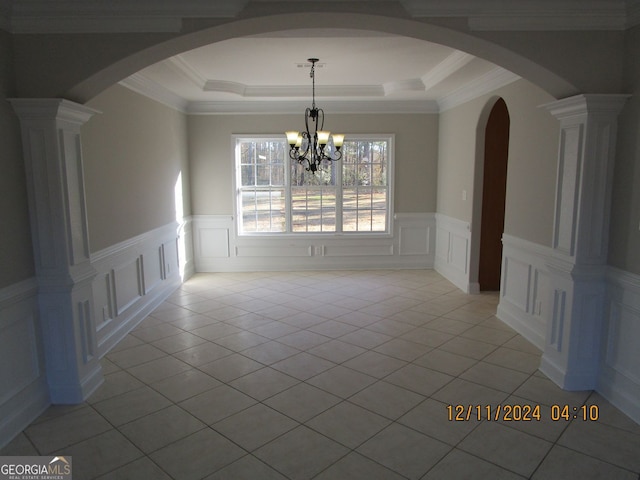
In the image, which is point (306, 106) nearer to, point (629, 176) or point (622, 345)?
point (629, 176)

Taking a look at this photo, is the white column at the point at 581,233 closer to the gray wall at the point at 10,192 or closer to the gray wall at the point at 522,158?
the gray wall at the point at 522,158

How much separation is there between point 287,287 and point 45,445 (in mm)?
3771

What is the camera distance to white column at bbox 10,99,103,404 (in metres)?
2.76

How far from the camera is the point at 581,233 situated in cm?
298

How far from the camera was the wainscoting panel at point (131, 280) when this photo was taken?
3.89 metres

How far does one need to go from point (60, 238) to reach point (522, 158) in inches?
158

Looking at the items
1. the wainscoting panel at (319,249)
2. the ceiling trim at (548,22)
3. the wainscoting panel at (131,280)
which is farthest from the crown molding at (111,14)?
the wainscoting panel at (319,249)

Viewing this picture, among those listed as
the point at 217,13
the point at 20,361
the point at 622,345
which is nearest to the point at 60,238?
the point at 20,361

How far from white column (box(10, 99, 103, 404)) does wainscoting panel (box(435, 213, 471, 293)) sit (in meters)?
4.41

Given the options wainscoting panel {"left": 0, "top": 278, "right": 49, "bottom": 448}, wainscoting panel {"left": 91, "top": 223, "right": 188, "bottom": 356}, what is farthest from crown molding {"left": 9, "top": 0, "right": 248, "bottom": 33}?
wainscoting panel {"left": 91, "top": 223, "right": 188, "bottom": 356}

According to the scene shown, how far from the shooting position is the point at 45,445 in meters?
2.54

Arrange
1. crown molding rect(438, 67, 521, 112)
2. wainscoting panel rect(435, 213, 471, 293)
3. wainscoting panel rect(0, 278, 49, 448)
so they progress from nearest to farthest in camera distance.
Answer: wainscoting panel rect(0, 278, 49, 448), crown molding rect(438, 67, 521, 112), wainscoting panel rect(435, 213, 471, 293)

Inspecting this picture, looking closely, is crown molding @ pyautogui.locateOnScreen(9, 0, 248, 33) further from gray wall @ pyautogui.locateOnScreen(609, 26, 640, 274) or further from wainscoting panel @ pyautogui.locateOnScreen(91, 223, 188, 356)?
gray wall @ pyautogui.locateOnScreen(609, 26, 640, 274)

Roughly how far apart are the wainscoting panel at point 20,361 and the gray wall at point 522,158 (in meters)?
4.02
